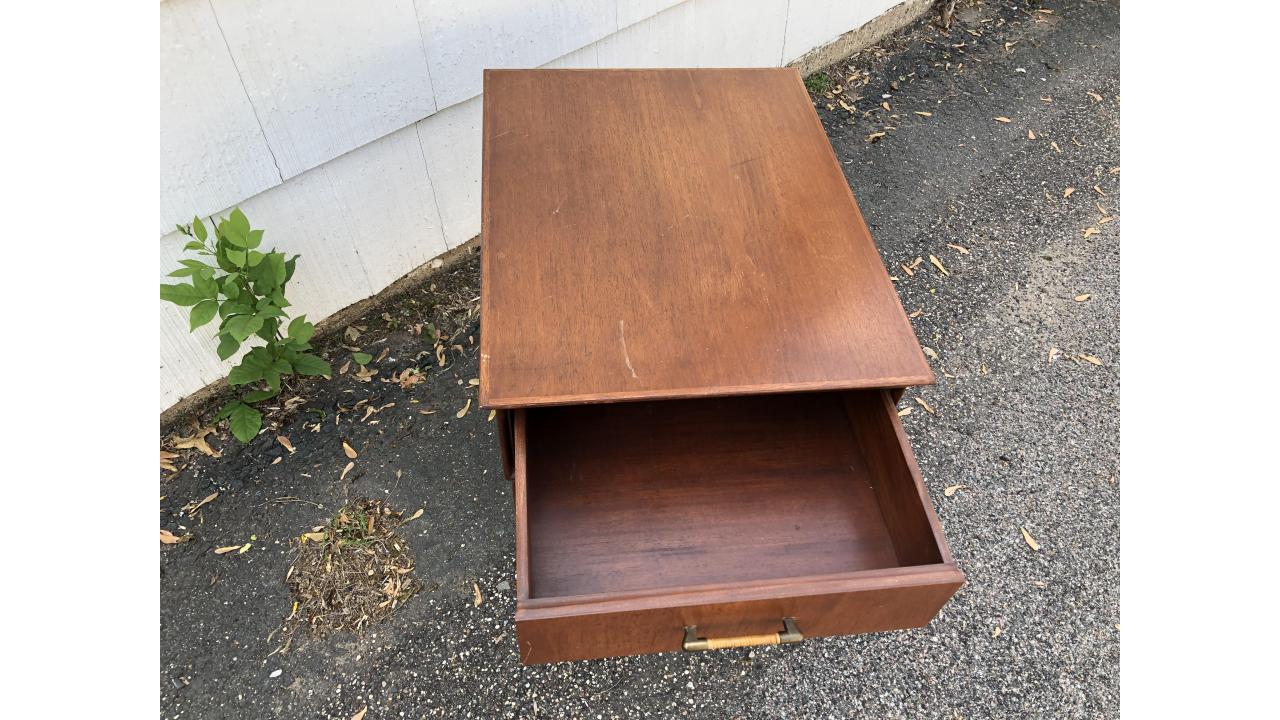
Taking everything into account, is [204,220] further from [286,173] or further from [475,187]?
[475,187]

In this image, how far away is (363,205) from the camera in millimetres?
1997

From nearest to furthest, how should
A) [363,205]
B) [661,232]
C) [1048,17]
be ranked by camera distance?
[661,232] → [363,205] → [1048,17]

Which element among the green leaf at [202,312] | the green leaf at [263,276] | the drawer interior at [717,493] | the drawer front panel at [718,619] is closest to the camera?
the drawer front panel at [718,619]

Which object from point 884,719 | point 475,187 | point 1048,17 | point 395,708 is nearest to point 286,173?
point 475,187

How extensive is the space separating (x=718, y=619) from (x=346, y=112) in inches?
56.3

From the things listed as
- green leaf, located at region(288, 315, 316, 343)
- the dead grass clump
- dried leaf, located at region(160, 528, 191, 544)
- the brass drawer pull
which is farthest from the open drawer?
dried leaf, located at region(160, 528, 191, 544)

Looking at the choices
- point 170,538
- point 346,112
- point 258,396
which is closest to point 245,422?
point 258,396

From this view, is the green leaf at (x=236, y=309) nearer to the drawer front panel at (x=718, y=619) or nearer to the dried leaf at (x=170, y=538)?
the dried leaf at (x=170, y=538)

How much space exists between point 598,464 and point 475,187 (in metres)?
1.16

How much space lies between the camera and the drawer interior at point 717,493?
129 centimetres

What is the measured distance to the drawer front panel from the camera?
1.03 metres

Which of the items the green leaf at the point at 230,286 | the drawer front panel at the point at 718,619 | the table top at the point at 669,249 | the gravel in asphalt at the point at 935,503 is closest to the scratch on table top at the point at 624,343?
the table top at the point at 669,249

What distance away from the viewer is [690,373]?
1.16m

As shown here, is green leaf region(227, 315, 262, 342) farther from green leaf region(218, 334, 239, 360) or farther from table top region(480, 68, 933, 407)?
table top region(480, 68, 933, 407)
